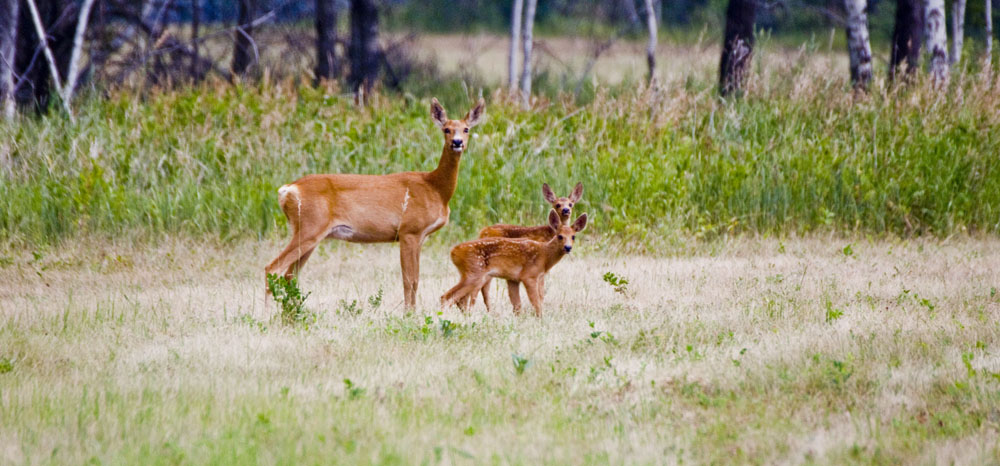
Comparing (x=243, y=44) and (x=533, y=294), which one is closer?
(x=533, y=294)

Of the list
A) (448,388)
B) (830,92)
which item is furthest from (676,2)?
(448,388)

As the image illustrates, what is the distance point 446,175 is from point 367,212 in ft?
2.26

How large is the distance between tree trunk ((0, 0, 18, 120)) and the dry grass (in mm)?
4907

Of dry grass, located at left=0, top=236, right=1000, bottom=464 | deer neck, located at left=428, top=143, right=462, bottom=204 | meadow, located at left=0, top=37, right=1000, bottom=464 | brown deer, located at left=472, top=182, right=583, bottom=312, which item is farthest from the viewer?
brown deer, located at left=472, top=182, right=583, bottom=312

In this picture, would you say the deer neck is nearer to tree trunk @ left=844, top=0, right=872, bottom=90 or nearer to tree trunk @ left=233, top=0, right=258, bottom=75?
tree trunk @ left=844, top=0, right=872, bottom=90

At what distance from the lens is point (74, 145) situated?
11.7 meters

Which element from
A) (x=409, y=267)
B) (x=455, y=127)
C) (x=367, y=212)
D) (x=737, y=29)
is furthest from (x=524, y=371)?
(x=737, y=29)

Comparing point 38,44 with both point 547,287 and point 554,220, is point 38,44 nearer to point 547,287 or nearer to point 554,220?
point 547,287

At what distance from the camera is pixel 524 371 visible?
616 cm

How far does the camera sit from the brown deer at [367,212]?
7.74 meters

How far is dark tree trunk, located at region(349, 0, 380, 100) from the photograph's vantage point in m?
16.5

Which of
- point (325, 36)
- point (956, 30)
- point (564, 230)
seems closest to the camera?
point (564, 230)

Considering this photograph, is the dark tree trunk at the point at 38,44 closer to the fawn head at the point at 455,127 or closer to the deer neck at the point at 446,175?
the fawn head at the point at 455,127

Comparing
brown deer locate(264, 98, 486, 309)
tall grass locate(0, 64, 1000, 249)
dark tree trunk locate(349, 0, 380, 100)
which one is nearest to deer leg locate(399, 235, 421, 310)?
brown deer locate(264, 98, 486, 309)
